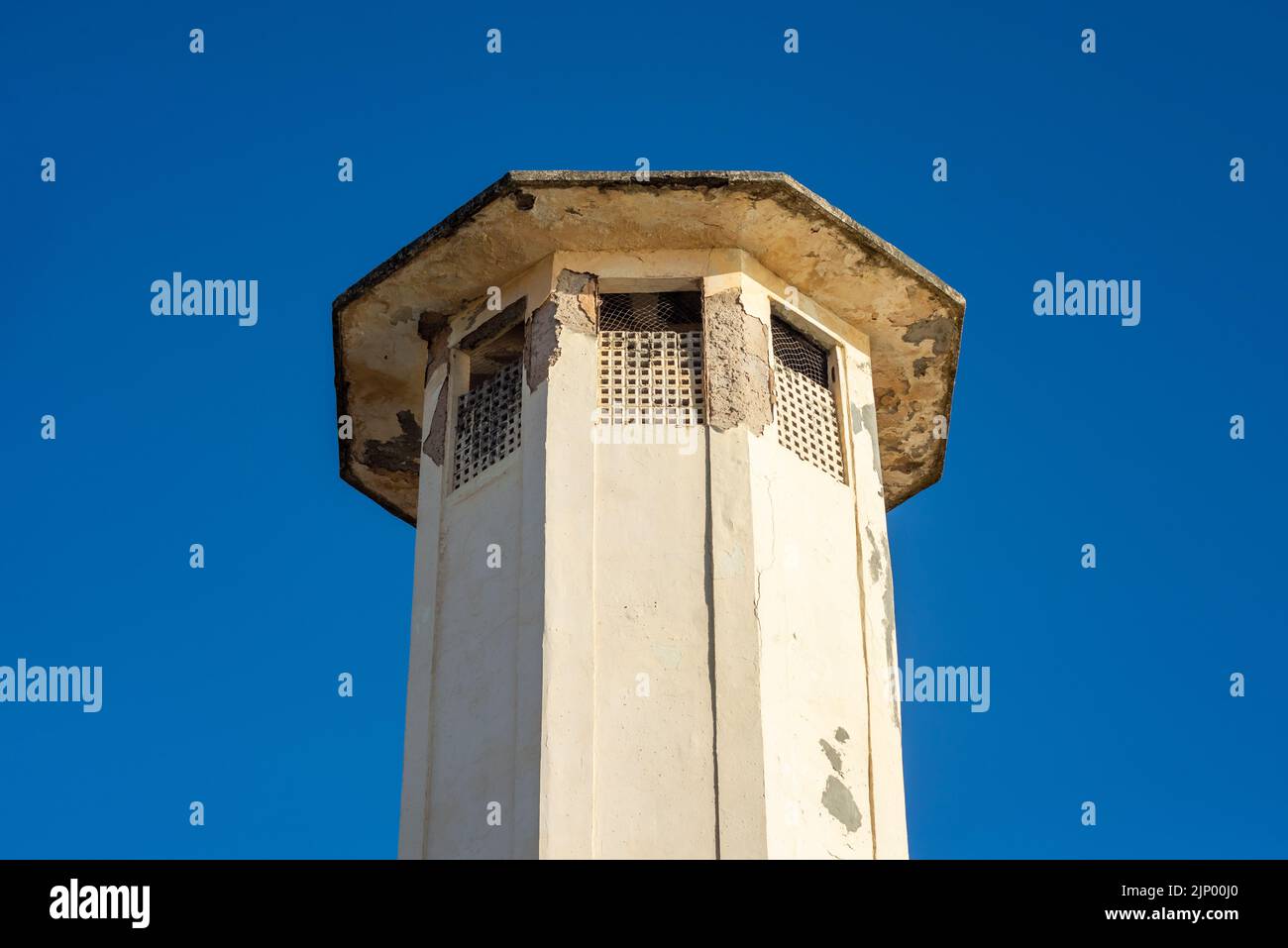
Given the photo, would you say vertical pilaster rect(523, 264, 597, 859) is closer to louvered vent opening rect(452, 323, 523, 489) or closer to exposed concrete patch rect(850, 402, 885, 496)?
louvered vent opening rect(452, 323, 523, 489)

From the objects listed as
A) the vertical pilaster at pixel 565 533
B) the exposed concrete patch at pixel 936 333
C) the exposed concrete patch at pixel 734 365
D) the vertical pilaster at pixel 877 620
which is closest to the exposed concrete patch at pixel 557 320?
the vertical pilaster at pixel 565 533

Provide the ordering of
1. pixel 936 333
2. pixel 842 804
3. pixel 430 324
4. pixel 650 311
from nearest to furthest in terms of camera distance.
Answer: pixel 842 804
pixel 650 311
pixel 430 324
pixel 936 333

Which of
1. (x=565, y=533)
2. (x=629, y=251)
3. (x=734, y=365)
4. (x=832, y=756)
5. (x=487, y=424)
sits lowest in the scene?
(x=832, y=756)

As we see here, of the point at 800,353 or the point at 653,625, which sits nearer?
the point at 653,625

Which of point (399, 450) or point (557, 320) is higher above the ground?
point (557, 320)

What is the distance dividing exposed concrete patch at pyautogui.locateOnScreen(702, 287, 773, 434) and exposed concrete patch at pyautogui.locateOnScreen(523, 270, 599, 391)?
0.73 meters

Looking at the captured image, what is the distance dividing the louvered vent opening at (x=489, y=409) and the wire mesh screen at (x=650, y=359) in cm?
Result: 62

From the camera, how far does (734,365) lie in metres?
13.0

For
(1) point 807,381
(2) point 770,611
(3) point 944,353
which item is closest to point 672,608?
(2) point 770,611

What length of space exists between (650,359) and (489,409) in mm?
1157

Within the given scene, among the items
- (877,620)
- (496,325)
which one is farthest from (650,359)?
(877,620)

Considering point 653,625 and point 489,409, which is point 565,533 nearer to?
point 653,625

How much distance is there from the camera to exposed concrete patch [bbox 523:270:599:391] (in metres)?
13.1

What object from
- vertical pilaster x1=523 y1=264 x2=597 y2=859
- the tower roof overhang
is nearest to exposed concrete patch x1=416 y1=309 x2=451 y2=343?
the tower roof overhang
